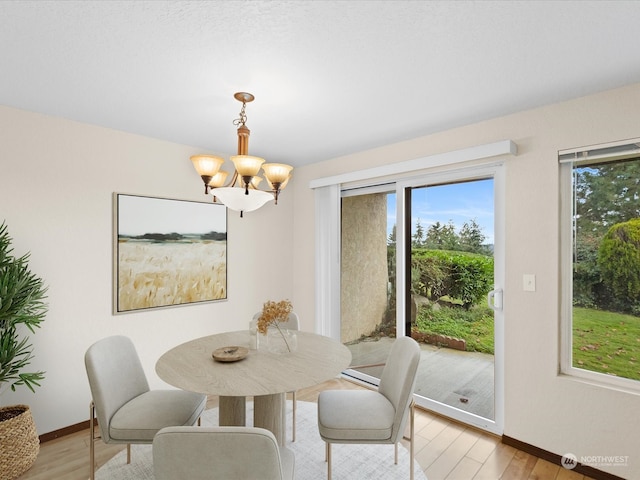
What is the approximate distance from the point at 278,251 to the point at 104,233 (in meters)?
1.82

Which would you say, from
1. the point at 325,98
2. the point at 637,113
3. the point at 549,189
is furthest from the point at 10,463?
the point at 637,113

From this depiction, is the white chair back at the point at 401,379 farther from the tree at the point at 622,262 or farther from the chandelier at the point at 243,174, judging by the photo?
the tree at the point at 622,262

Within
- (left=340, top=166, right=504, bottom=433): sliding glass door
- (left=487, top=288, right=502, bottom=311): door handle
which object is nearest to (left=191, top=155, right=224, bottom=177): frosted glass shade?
(left=340, top=166, right=504, bottom=433): sliding glass door

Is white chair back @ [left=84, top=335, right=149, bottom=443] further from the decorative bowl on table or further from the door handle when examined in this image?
the door handle

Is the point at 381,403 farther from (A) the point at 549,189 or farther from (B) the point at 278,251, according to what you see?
(B) the point at 278,251

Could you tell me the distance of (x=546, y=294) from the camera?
2.36m

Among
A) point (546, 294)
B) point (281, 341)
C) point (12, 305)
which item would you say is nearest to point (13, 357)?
point (12, 305)

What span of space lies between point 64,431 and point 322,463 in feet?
6.64

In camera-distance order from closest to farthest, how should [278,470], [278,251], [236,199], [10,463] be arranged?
[278,470]
[236,199]
[10,463]
[278,251]

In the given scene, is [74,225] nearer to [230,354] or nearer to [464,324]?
[230,354]

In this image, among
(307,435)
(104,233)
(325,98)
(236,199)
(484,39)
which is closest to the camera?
(484,39)

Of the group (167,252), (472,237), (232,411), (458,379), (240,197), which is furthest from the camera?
(167,252)

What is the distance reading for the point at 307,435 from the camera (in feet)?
8.70

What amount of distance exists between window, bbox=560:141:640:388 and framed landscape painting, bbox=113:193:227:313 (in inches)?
118
